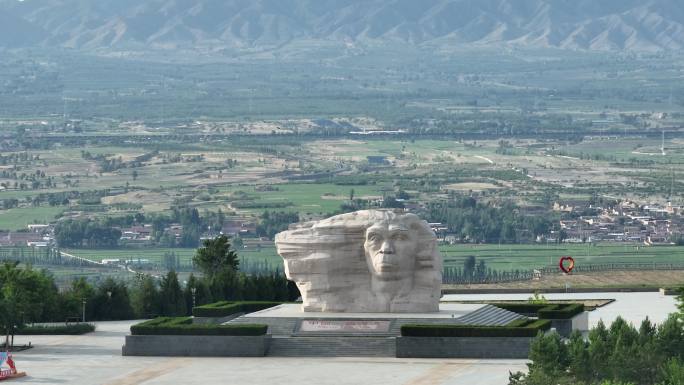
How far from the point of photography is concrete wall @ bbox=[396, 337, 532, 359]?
58250 millimetres

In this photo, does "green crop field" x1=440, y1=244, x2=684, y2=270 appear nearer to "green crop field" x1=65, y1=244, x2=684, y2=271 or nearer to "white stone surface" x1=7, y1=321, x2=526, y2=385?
Result: "green crop field" x1=65, y1=244, x2=684, y2=271

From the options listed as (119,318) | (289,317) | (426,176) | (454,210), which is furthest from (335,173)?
(289,317)

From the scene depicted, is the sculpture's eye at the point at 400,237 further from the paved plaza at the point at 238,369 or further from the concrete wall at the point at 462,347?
the paved plaza at the point at 238,369

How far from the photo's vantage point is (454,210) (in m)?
128

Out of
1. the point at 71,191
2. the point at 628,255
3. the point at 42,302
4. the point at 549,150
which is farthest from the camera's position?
the point at 549,150

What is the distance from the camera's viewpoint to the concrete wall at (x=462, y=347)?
2293 inches

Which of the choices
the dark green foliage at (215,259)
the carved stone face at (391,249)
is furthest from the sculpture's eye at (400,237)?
the dark green foliage at (215,259)

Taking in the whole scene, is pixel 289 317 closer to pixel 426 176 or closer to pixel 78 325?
pixel 78 325

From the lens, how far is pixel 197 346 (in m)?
60.2

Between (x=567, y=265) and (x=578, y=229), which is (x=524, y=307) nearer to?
(x=567, y=265)

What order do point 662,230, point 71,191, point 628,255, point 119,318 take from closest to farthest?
point 119,318 < point 628,255 < point 662,230 < point 71,191

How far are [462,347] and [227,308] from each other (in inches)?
377

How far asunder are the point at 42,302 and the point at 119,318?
622 cm

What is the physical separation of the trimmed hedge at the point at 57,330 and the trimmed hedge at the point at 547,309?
11025 millimetres
